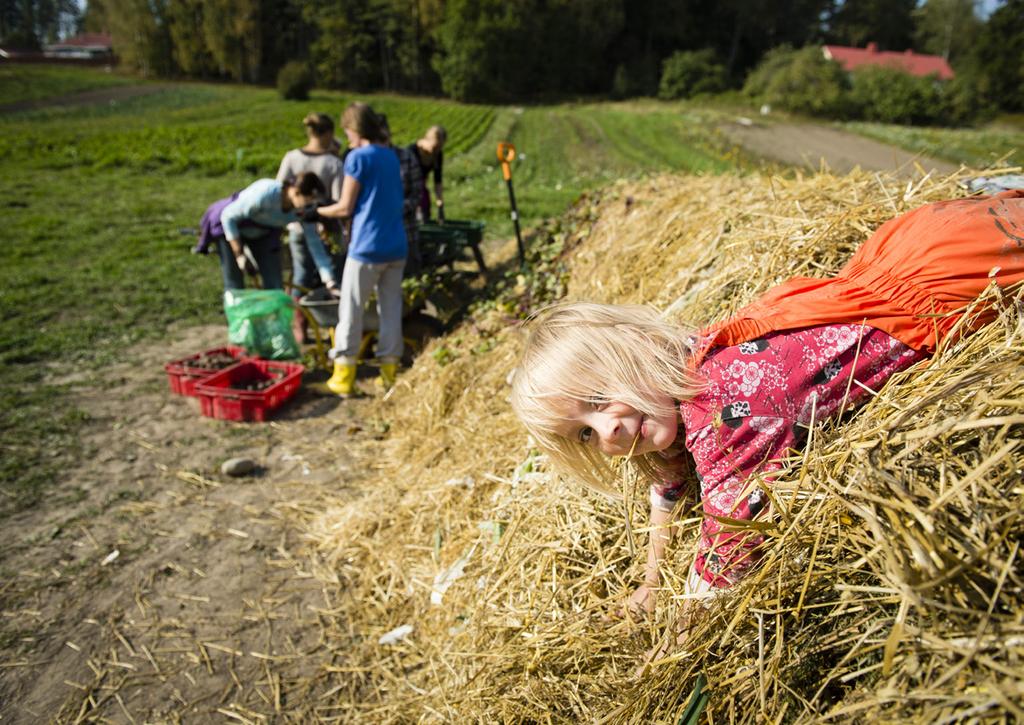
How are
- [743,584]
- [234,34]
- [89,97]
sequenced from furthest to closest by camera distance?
[234,34], [89,97], [743,584]

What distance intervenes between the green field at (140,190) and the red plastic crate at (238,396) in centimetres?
99

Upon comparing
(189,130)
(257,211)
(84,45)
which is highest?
(84,45)

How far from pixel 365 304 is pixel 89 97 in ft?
130

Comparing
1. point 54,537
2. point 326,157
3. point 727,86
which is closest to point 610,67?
point 727,86

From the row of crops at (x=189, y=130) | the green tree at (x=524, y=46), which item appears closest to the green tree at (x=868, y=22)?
the green tree at (x=524, y=46)

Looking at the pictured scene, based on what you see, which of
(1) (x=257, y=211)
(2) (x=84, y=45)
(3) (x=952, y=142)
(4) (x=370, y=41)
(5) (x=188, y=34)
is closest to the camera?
(1) (x=257, y=211)

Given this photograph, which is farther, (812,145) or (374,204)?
(812,145)

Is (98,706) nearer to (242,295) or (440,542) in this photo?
(440,542)

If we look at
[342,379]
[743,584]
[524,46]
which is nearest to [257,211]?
[342,379]

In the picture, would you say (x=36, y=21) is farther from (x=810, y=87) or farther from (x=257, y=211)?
(x=257, y=211)

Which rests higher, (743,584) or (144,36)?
(144,36)

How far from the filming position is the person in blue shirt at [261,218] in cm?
553

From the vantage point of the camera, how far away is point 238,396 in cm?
492

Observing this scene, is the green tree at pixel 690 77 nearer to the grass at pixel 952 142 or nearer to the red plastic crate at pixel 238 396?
the grass at pixel 952 142
